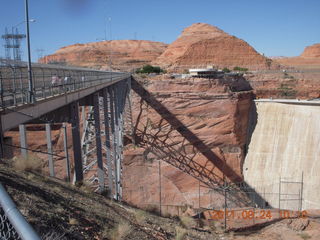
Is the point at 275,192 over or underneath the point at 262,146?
underneath

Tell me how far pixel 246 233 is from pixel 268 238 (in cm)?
157

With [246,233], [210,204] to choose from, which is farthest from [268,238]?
[210,204]

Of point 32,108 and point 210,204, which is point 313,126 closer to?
point 210,204

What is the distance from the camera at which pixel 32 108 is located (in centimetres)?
612

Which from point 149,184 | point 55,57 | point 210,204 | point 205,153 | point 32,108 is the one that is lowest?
point 210,204

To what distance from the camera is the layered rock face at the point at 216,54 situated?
1983 inches

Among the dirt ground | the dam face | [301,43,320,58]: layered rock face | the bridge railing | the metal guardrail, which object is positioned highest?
[301,43,320,58]: layered rock face

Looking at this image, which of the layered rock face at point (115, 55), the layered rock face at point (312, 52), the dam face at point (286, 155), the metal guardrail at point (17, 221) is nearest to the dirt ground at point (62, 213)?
the metal guardrail at point (17, 221)

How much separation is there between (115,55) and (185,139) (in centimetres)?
4716

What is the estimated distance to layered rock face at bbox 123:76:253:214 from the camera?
24438 millimetres

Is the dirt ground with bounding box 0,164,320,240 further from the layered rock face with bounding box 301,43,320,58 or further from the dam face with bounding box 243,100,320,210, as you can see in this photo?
the layered rock face with bounding box 301,43,320,58

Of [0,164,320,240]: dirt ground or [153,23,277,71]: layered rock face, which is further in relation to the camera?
[153,23,277,71]: layered rock face

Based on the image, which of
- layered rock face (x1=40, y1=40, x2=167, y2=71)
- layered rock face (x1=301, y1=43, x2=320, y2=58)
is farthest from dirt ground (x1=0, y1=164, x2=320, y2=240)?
layered rock face (x1=301, y1=43, x2=320, y2=58)

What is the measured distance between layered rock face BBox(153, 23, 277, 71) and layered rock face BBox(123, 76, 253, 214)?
21351 millimetres
